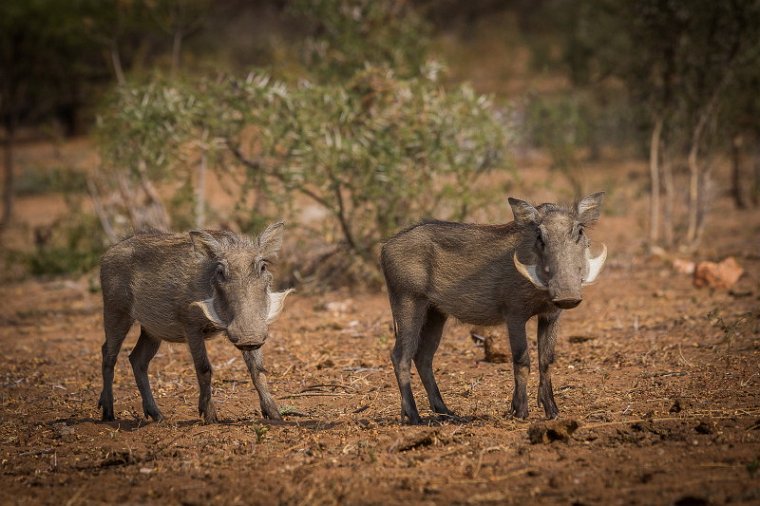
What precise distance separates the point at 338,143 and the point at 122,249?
3091 millimetres

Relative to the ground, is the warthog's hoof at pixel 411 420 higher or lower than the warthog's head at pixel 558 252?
lower

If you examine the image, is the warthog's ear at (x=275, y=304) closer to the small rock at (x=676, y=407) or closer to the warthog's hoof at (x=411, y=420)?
the warthog's hoof at (x=411, y=420)

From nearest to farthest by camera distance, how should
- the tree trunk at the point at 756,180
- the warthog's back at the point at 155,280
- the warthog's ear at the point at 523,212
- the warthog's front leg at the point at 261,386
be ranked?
1. the warthog's ear at the point at 523,212
2. the warthog's front leg at the point at 261,386
3. the warthog's back at the point at 155,280
4. the tree trunk at the point at 756,180

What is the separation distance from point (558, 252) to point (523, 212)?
0.38 meters

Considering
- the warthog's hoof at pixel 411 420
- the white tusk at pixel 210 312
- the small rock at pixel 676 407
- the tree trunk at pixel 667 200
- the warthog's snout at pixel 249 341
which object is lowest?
the warthog's hoof at pixel 411 420

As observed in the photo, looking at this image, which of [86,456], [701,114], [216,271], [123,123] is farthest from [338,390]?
[701,114]

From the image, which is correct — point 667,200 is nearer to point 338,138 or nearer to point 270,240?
point 338,138

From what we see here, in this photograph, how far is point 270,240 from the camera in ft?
17.9

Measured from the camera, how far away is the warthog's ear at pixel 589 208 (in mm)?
5094

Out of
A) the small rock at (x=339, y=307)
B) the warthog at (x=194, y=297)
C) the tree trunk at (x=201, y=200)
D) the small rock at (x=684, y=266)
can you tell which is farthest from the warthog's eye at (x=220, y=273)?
the small rock at (x=684, y=266)

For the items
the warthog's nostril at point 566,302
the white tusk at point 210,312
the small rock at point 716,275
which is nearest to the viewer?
the warthog's nostril at point 566,302

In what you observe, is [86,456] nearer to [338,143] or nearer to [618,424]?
[618,424]

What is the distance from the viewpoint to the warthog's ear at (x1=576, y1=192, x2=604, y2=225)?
5.09 m

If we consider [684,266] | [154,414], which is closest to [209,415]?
[154,414]
